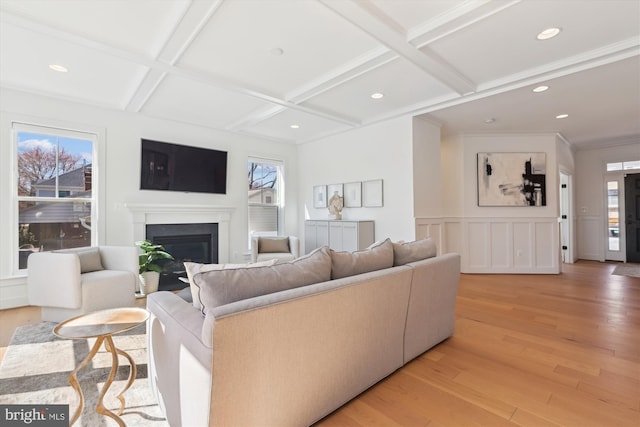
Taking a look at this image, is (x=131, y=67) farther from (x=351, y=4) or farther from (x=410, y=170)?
(x=410, y=170)

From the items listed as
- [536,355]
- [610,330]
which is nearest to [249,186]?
[536,355]

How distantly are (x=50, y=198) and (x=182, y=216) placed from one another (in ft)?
5.30

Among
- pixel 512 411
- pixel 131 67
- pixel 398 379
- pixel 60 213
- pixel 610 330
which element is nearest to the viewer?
pixel 512 411

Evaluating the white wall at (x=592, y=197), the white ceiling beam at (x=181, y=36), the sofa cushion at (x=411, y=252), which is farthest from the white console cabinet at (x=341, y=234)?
the white wall at (x=592, y=197)

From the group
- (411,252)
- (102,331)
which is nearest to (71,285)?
(102,331)

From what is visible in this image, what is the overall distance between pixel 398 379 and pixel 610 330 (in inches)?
88.6

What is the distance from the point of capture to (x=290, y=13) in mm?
2307

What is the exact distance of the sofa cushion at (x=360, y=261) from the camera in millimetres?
1831

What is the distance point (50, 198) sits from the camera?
3914mm

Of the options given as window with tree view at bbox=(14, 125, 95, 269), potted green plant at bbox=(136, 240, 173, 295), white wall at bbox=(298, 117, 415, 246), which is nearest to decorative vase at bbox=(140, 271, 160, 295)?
potted green plant at bbox=(136, 240, 173, 295)

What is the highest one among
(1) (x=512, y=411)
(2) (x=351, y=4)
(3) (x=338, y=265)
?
(2) (x=351, y=4)

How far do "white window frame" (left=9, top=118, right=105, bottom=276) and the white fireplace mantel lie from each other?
0.40m

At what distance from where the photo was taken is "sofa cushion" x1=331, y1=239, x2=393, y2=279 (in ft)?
6.01

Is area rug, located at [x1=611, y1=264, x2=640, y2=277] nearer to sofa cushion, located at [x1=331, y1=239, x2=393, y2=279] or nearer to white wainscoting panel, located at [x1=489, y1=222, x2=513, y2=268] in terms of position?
white wainscoting panel, located at [x1=489, y1=222, x2=513, y2=268]
